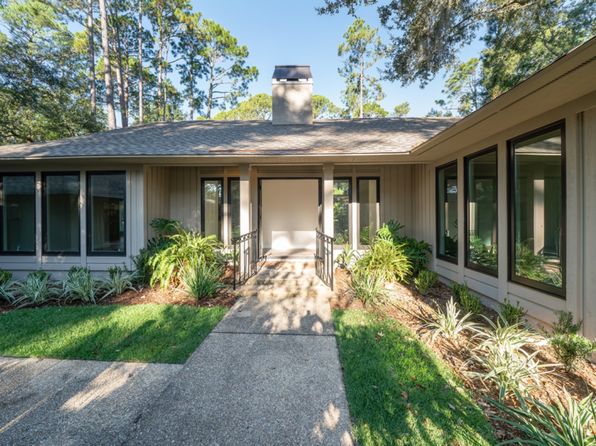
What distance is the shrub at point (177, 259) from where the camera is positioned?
5.09 meters

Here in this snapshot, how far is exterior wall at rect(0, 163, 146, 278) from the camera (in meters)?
5.91

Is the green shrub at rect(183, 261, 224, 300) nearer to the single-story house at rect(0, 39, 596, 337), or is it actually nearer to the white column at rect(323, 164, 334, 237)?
the single-story house at rect(0, 39, 596, 337)

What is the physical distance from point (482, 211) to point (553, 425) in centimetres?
329

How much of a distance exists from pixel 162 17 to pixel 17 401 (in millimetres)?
20609

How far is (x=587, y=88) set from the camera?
2602mm

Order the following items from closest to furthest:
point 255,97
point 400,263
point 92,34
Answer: point 400,263
point 92,34
point 255,97

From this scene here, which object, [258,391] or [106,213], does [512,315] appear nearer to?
[258,391]

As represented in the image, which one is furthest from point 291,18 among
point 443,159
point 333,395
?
point 333,395

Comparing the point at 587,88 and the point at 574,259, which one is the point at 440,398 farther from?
the point at 587,88

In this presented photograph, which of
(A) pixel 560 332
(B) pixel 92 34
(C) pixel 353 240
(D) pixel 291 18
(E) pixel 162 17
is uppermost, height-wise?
(E) pixel 162 17

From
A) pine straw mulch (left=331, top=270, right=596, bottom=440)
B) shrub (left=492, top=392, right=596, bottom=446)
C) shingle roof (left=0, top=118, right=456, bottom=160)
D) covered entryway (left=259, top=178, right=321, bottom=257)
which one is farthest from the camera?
covered entryway (left=259, top=178, right=321, bottom=257)

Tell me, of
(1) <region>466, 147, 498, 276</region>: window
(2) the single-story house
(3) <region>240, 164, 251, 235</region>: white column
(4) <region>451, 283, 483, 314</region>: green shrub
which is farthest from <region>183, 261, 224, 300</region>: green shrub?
(1) <region>466, 147, 498, 276</region>: window

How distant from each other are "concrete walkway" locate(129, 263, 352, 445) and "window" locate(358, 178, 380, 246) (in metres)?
3.60

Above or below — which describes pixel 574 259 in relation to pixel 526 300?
above
